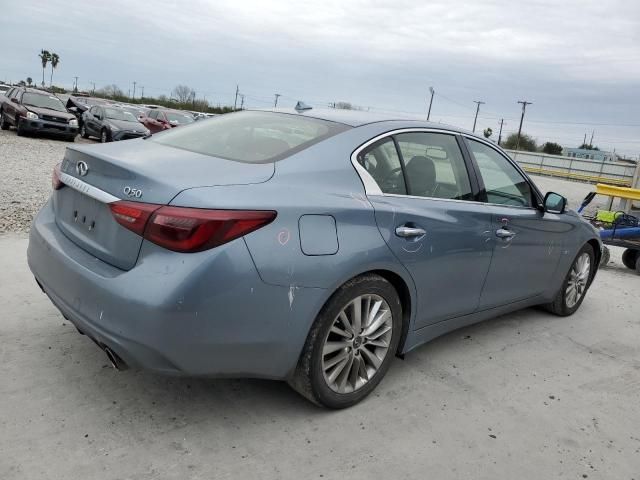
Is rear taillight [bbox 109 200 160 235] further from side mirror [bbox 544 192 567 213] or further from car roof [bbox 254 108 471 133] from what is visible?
side mirror [bbox 544 192 567 213]

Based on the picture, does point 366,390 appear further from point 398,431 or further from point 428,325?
point 428,325

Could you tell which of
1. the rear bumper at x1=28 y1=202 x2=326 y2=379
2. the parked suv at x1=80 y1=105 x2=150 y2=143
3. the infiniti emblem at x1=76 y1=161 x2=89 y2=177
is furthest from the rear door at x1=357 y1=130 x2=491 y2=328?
the parked suv at x1=80 y1=105 x2=150 y2=143

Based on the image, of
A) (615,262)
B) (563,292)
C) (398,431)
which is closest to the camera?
(398,431)

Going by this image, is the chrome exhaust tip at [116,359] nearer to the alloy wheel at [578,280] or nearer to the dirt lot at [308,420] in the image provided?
the dirt lot at [308,420]

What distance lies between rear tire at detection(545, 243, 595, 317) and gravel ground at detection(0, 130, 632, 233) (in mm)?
5366

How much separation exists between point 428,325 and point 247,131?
160 cm

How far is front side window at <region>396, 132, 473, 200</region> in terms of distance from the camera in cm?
327

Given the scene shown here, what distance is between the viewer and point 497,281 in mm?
3863

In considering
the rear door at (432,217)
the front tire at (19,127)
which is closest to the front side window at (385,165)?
the rear door at (432,217)

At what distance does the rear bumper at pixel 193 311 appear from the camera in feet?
7.39

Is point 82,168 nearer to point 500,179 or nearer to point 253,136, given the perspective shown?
point 253,136

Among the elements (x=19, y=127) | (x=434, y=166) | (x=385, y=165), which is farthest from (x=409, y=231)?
(x=19, y=127)

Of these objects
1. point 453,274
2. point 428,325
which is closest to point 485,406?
point 428,325

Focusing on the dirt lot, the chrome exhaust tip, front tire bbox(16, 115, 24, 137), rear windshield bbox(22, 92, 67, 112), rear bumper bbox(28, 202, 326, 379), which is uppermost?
rear windshield bbox(22, 92, 67, 112)
